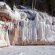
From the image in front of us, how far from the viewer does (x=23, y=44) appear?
9734mm

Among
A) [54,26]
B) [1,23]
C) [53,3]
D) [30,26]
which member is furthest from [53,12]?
[1,23]

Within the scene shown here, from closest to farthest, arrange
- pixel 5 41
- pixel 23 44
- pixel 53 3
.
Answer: pixel 5 41, pixel 23 44, pixel 53 3

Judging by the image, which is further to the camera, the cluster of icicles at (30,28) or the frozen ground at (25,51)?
the cluster of icicles at (30,28)

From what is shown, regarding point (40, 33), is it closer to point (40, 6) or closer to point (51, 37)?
point (51, 37)

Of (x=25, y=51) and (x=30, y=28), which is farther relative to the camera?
(x=30, y=28)

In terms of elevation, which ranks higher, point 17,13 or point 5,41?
point 17,13

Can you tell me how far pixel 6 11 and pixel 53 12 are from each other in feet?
15.8

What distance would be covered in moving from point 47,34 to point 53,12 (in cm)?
416

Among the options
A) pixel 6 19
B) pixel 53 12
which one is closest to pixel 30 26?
pixel 6 19

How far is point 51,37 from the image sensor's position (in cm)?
1029

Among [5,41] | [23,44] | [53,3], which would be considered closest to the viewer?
[5,41]

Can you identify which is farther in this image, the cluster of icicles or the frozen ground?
the cluster of icicles

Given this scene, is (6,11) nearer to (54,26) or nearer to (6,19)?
(6,19)

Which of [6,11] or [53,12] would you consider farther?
[53,12]
